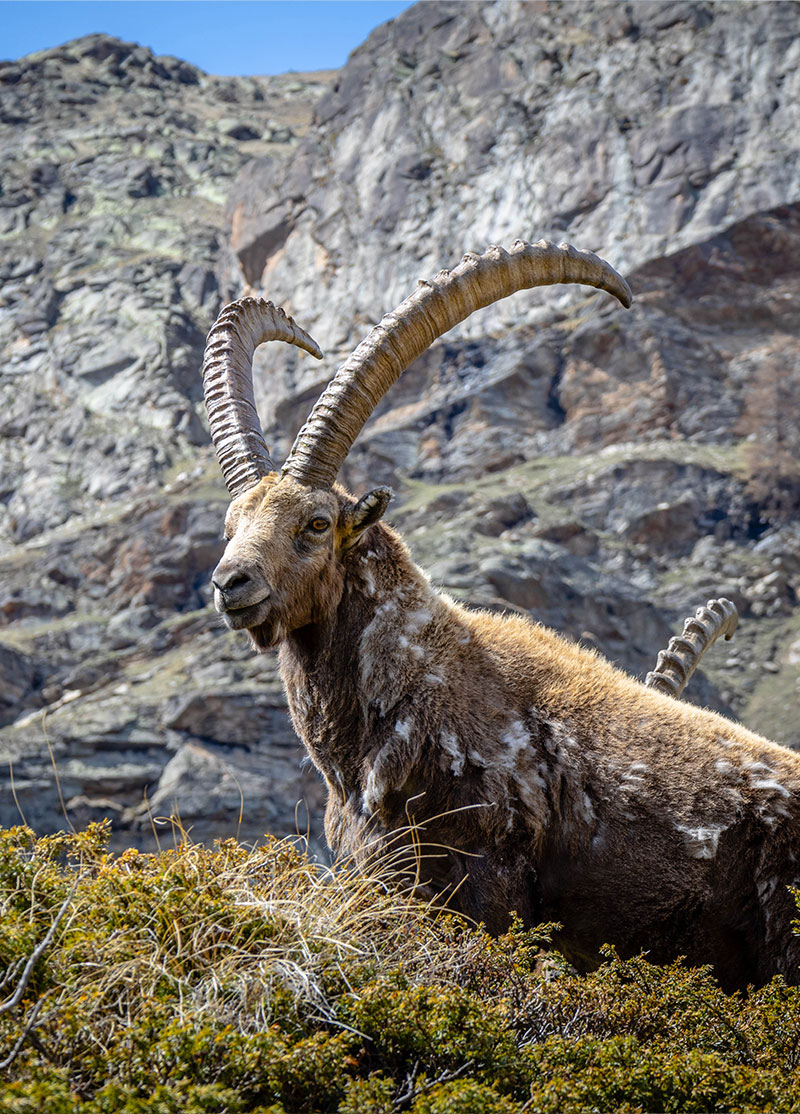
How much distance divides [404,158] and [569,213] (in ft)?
80.6

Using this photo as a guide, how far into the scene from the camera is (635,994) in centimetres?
576

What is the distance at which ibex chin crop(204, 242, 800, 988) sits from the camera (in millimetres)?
6828

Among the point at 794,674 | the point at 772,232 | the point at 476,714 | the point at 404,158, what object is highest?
the point at 404,158

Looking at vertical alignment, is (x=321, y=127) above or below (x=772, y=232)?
above

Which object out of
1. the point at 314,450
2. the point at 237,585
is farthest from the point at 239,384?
the point at 237,585

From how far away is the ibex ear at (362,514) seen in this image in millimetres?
→ 7395

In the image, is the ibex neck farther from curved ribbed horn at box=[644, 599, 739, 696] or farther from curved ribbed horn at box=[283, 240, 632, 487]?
curved ribbed horn at box=[644, 599, 739, 696]

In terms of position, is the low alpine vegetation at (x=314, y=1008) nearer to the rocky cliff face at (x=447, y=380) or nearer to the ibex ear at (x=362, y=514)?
the ibex ear at (x=362, y=514)

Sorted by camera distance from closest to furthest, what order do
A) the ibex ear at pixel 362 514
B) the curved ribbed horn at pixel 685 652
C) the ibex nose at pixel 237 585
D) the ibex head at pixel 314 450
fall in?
the ibex nose at pixel 237 585 → the ibex head at pixel 314 450 → the ibex ear at pixel 362 514 → the curved ribbed horn at pixel 685 652

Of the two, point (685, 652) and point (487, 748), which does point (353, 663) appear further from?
point (685, 652)

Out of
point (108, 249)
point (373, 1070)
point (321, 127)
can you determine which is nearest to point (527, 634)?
point (373, 1070)

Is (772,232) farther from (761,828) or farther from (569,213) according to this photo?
(761,828)

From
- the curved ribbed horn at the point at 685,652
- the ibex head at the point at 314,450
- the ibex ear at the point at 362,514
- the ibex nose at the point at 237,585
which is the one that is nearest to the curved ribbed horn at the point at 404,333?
the ibex head at the point at 314,450

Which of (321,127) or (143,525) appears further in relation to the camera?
(321,127)
